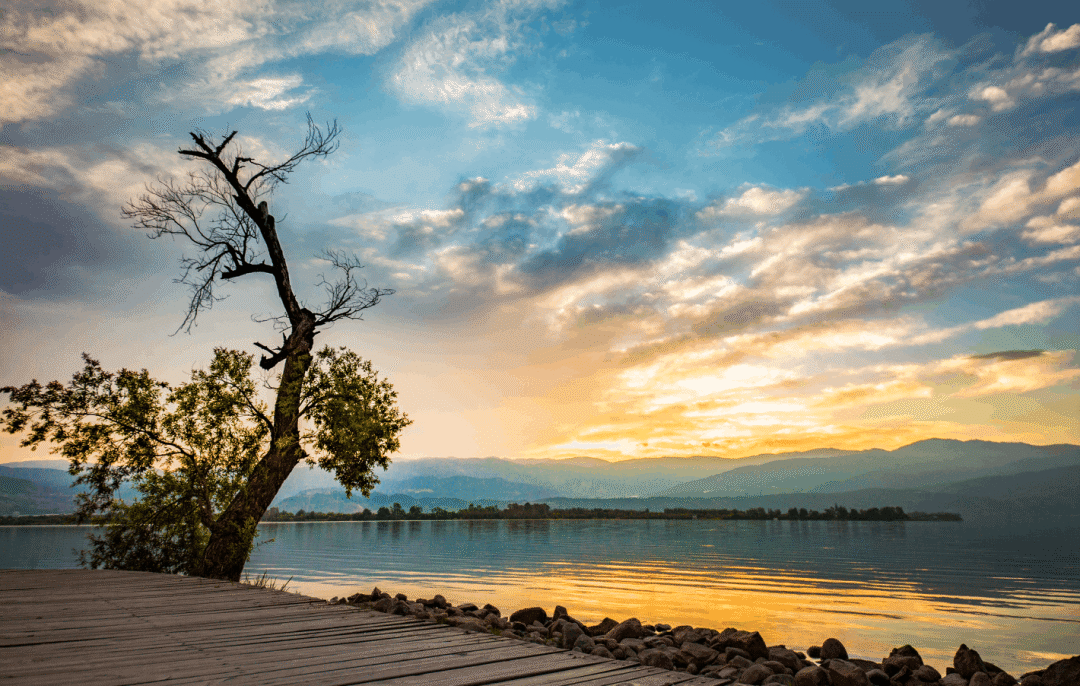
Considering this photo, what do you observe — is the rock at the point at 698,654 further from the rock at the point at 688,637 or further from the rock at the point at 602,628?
the rock at the point at 602,628

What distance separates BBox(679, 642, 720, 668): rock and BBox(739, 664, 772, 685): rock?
2.72 ft

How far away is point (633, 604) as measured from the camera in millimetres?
22688

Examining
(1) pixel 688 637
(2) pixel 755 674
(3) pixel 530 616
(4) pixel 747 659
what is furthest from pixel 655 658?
(3) pixel 530 616

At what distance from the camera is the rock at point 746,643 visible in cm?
1073

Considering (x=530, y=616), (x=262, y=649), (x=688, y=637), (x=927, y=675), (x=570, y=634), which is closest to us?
(x=262, y=649)

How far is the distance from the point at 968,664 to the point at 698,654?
4995 mm

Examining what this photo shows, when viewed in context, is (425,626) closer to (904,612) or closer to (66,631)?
(66,631)

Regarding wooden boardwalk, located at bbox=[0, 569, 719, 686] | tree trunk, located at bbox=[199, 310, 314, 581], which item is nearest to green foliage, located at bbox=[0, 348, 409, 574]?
tree trunk, located at bbox=[199, 310, 314, 581]

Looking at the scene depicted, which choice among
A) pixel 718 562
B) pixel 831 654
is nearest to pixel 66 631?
pixel 831 654

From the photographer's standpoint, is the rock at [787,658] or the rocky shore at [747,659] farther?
the rock at [787,658]

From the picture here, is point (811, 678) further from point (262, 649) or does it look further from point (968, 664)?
point (262, 649)

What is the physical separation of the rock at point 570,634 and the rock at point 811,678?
3952 mm

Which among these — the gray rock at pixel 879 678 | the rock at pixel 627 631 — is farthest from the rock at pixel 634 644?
the gray rock at pixel 879 678

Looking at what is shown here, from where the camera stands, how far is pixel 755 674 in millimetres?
9180
